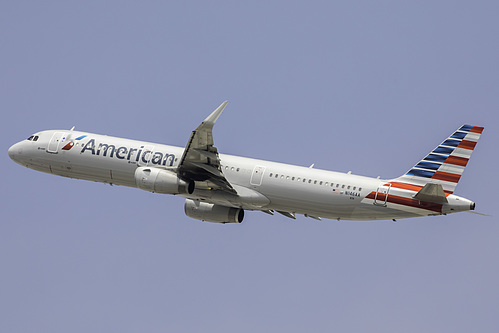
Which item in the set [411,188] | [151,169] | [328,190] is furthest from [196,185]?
[411,188]

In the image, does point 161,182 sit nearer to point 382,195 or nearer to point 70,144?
point 70,144

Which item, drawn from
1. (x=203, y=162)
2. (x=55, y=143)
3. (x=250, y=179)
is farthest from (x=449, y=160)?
(x=55, y=143)

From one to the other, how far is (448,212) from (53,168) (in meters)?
25.4

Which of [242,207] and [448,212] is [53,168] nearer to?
[242,207]

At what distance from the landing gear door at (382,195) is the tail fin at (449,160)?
1326mm

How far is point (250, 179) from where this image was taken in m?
47.1

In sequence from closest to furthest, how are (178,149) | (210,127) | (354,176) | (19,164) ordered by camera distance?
1. (210,127)
2. (354,176)
3. (178,149)
4. (19,164)

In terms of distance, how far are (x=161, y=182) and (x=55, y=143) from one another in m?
9.95

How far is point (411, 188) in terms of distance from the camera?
4403cm

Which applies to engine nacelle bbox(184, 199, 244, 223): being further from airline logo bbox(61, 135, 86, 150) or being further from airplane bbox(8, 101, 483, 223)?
airline logo bbox(61, 135, 86, 150)

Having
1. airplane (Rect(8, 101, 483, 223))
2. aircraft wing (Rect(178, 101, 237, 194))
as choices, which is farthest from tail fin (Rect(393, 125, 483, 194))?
aircraft wing (Rect(178, 101, 237, 194))

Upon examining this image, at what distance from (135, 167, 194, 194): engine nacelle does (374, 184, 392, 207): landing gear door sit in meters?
10.9

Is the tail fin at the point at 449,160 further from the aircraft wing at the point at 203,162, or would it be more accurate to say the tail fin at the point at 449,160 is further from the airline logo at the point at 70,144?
the airline logo at the point at 70,144

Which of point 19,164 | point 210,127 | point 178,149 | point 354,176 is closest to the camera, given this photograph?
point 210,127
